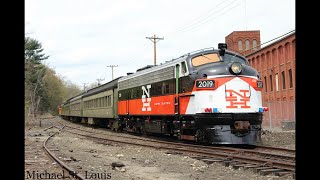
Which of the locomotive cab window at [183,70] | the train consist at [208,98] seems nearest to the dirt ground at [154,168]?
the train consist at [208,98]

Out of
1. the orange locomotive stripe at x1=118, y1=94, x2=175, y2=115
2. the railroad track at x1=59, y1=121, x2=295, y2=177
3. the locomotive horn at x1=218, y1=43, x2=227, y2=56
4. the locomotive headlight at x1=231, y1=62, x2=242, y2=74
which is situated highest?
the locomotive horn at x1=218, y1=43, x2=227, y2=56

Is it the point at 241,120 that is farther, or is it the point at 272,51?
the point at 272,51

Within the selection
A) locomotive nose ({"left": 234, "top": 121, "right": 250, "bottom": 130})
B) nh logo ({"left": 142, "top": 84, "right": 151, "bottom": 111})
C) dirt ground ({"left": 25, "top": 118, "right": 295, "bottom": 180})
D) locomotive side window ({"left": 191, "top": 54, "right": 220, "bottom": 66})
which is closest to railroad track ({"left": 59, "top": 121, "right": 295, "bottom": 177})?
dirt ground ({"left": 25, "top": 118, "right": 295, "bottom": 180})

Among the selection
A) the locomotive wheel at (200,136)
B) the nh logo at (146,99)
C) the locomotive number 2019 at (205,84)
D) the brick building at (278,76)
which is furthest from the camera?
the brick building at (278,76)

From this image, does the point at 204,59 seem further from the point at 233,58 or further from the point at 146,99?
the point at 146,99

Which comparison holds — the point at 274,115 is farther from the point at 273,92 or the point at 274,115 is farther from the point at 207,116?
the point at 207,116

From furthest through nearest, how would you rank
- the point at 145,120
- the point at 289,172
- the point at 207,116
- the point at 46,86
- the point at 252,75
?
the point at 46,86
the point at 145,120
the point at 252,75
the point at 207,116
the point at 289,172

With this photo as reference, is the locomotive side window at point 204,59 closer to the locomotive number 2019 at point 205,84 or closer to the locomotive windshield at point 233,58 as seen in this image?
the locomotive windshield at point 233,58

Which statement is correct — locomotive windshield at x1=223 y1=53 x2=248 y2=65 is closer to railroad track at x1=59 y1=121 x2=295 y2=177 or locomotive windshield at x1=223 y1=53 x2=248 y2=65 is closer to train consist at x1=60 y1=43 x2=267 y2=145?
train consist at x1=60 y1=43 x2=267 y2=145

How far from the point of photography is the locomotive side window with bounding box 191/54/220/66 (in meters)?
13.3

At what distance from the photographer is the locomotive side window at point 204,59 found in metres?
13.3
